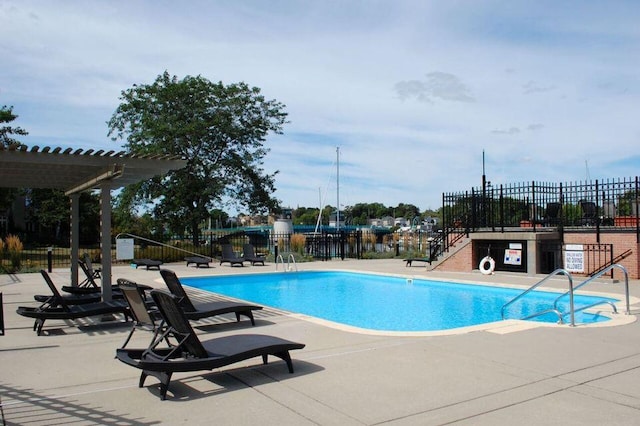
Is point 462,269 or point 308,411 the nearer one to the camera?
point 308,411

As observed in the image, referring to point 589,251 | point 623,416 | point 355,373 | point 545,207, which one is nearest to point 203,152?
point 545,207

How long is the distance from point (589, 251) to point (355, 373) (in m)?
13.9

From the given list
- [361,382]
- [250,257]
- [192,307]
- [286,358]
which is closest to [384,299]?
[192,307]

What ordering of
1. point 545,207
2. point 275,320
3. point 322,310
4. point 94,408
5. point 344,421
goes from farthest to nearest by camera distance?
point 545,207, point 322,310, point 275,320, point 94,408, point 344,421

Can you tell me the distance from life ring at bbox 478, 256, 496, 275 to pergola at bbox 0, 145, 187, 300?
12.1 metres

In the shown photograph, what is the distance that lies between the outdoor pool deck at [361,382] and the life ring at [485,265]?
10.1 meters

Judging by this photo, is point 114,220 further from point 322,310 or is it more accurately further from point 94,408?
point 94,408

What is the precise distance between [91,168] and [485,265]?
46.1ft

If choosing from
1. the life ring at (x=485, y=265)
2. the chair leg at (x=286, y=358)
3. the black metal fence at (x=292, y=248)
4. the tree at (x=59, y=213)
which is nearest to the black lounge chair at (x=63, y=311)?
the chair leg at (x=286, y=358)

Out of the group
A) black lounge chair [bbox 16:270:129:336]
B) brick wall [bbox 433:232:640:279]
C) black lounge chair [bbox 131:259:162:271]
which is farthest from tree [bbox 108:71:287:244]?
black lounge chair [bbox 16:270:129:336]

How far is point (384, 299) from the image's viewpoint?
49.0 feet

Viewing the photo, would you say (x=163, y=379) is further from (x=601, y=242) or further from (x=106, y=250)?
(x=601, y=242)

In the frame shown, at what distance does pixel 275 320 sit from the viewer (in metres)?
9.62

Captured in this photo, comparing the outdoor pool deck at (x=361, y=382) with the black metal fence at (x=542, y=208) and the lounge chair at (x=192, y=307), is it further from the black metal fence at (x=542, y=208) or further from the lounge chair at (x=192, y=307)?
the black metal fence at (x=542, y=208)
